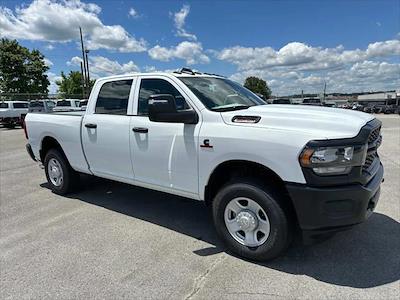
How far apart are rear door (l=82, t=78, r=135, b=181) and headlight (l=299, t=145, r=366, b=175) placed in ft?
7.97

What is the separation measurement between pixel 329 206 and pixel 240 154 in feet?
3.11

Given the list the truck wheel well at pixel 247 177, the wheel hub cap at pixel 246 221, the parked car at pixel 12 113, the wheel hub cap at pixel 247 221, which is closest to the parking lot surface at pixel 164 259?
the wheel hub cap at pixel 247 221

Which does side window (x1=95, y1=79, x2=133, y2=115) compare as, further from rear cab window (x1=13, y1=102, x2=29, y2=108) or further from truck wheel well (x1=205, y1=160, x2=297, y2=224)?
rear cab window (x1=13, y1=102, x2=29, y2=108)

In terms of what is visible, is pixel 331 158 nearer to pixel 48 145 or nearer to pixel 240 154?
pixel 240 154

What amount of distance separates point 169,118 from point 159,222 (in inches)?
66.1

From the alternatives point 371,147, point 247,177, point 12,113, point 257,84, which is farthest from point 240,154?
point 257,84

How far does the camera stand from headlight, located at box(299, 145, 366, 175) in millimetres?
2926

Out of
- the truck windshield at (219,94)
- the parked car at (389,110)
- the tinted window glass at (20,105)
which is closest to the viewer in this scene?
the truck windshield at (219,94)

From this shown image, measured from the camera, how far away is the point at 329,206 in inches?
118

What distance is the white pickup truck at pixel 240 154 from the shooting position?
2.98 m

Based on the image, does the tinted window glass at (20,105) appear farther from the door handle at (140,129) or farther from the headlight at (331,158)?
the headlight at (331,158)

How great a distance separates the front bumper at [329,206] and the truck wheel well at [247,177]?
21cm

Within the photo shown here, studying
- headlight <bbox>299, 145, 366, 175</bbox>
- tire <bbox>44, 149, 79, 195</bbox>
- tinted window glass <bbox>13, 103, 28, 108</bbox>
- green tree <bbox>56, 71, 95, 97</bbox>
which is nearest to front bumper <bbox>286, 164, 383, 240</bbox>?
headlight <bbox>299, 145, 366, 175</bbox>

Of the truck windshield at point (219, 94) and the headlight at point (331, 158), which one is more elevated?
the truck windshield at point (219, 94)
